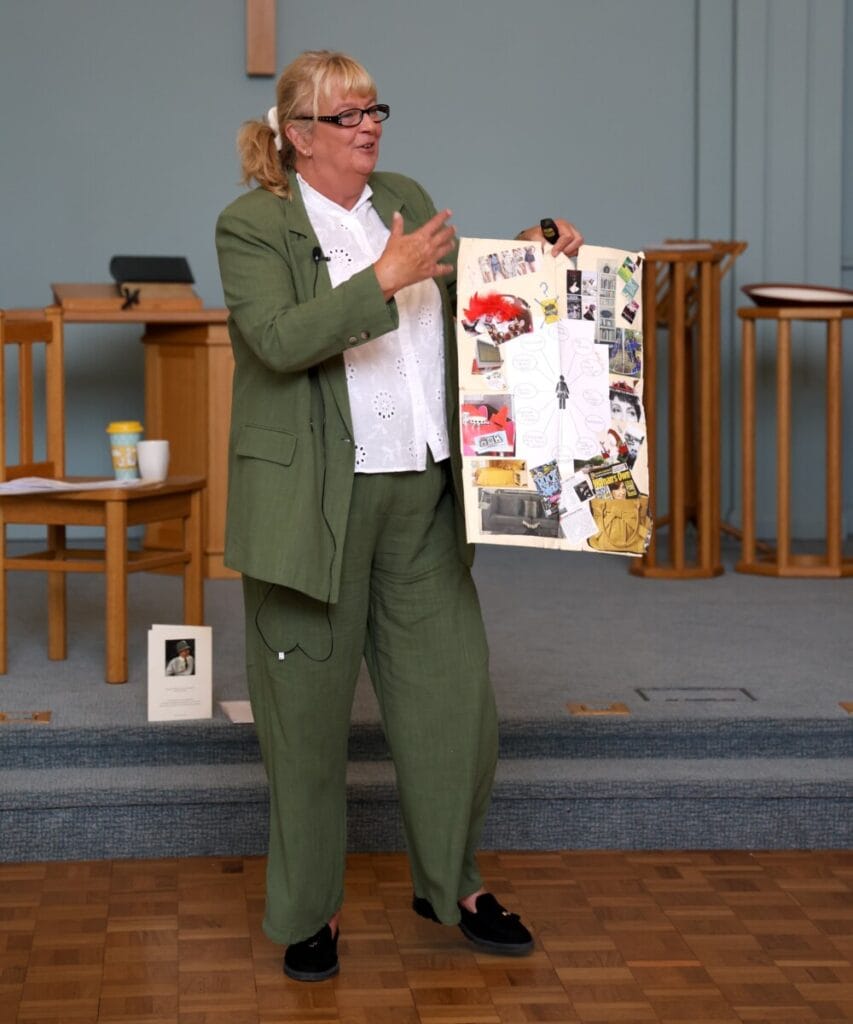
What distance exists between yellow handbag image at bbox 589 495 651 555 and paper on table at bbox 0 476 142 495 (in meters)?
1.71

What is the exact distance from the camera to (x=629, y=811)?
3395mm

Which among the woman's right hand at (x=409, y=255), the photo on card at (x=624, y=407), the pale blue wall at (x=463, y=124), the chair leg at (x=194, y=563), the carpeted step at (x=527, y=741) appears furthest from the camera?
the pale blue wall at (x=463, y=124)

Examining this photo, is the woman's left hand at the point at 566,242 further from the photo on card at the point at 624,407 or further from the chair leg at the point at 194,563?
the chair leg at the point at 194,563

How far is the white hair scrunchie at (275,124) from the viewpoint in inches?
100

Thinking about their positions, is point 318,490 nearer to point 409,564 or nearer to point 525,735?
point 409,564

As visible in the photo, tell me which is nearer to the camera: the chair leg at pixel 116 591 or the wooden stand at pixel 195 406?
the chair leg at pixel 116 591

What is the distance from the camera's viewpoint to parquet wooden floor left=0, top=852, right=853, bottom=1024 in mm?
2588

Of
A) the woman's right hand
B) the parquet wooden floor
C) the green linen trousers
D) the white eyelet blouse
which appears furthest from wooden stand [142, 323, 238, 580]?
the woman's right hand

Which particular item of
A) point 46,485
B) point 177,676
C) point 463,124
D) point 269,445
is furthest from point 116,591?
point 463,124

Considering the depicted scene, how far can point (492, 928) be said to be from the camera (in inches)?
109

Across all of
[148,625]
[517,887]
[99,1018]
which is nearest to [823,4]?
[148,625]

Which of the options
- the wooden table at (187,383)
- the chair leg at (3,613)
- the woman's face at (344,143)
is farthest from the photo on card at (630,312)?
the wooden table at (187,383)

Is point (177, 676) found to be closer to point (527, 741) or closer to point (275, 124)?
point (527, 741)

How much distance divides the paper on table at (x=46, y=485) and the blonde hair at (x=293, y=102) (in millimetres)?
1529
